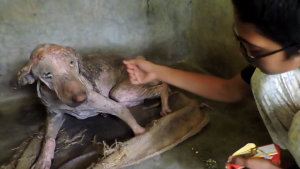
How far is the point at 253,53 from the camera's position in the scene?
1.20m

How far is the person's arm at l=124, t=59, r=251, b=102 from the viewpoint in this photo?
176 centimetres

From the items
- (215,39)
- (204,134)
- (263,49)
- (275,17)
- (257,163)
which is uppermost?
(275,17)

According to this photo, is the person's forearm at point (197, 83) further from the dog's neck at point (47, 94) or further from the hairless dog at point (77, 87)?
the dog's neck at point (47, 94)

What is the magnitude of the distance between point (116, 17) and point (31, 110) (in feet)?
3.84

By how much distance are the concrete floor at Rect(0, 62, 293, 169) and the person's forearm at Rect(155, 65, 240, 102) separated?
0.40 metres

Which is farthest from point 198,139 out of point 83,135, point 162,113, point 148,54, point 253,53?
point 148,54

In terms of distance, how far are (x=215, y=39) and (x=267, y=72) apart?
150 cm

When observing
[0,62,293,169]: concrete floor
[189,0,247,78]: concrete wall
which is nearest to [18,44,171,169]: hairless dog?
[0,62,293,169]: concrete floor

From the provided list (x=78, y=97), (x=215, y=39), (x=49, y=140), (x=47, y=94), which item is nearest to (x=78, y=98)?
(x=78, y=97)

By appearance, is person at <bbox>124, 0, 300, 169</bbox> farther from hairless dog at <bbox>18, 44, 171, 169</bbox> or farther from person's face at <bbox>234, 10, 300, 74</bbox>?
hairless dog at <bbox>18, 44, 171, 169</bbox>

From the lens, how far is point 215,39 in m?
2.72

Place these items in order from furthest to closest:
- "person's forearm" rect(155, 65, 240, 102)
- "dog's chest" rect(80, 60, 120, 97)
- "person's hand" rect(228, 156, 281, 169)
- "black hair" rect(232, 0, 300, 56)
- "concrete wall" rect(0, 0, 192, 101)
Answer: "concrete wall" rect(0, 0, 192, 101) → "dog's chest" rect(80, 60, 120, 97) → "person's forearm" rect(155, 65, 240, 102) → "person's hand" rect(228, 156, 281, 169) → "black hair" rect(232, 0, 300, 56)

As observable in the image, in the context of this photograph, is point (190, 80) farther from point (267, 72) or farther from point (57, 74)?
point (57, 74)

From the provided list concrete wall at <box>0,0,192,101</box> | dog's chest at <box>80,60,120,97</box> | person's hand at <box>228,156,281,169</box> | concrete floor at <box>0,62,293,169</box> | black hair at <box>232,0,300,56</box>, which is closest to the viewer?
black hair at <box>232,0,300,56</box>
